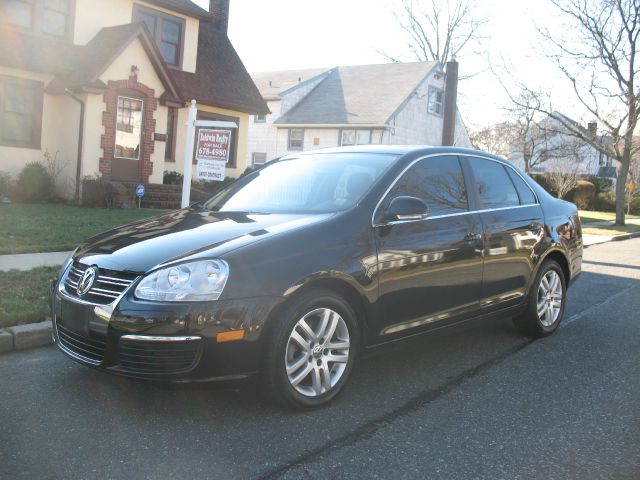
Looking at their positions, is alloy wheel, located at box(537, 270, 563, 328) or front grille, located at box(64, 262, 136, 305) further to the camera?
alloy wheel, located at box(537, 270, 563, 328)

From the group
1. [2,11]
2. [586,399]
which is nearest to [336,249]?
[586,399]

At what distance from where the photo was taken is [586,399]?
4297 millimetres

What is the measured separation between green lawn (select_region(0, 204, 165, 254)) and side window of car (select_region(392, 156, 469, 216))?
579 centimetres

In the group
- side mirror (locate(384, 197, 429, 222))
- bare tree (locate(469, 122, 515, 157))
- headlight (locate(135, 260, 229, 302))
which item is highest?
bare tree (locate(469, 122, 515, 157))

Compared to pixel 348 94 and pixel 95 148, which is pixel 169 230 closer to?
pixel 95 148

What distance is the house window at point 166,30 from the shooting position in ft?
63.1

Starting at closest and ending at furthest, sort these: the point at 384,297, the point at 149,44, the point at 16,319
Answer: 1. the point at 384,297
2. the point at 16,319
3. the point at 149,44

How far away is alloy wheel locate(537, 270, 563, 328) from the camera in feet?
19.3

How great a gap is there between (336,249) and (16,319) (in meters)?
2.97

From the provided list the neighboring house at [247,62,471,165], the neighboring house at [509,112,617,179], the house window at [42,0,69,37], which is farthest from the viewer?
the neighboring house at [247,62,471,165]

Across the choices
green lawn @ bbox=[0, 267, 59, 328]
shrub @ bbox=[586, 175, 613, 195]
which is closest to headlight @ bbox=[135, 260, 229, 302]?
green lawn @ bbox=[0, 267, 59, 328]

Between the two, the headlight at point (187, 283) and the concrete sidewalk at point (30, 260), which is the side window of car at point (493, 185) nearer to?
the headlight at point (187, 283)

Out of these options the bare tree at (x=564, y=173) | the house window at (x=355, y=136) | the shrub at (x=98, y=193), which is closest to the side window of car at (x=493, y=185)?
the shrub at (x=98, y=193)

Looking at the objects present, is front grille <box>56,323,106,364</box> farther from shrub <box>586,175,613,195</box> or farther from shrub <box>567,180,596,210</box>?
shrub <box>586,175,613,195</box>
